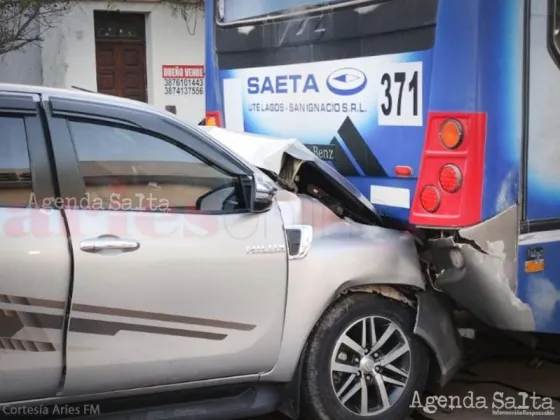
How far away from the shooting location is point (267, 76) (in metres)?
5.02

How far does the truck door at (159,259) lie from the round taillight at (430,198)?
2.60 ft

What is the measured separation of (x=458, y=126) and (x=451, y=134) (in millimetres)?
56

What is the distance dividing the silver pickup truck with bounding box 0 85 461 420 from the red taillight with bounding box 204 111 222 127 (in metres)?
1.41

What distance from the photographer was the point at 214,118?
557 centimetres

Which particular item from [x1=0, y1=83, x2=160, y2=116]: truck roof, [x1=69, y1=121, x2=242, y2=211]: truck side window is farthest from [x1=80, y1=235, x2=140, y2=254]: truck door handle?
[x1=0, y1=83, x2=160, y2=116]: truck roof

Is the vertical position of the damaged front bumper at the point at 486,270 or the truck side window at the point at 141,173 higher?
the truck side window at the point at 141,173

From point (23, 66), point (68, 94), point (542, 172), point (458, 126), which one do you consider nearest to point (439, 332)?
point (542, 172)

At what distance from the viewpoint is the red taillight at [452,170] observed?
144 inches

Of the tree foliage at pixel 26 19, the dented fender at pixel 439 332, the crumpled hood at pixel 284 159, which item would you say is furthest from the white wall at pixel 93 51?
the dented fender at pixel 439 332

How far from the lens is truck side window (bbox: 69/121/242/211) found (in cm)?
334

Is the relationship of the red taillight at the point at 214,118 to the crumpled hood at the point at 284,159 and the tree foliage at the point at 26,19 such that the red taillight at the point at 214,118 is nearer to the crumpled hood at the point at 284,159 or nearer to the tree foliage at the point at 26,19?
the crumpled hood at the point at 284,159

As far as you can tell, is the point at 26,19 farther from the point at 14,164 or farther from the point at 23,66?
the point at 14,164

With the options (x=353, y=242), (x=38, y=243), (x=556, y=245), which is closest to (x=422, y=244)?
(x=353, y=242)

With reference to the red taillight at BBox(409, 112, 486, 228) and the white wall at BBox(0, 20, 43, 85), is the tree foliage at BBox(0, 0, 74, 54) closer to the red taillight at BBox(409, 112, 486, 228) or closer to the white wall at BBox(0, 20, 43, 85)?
the white wall at BBox(0, 20, 43, 85)
